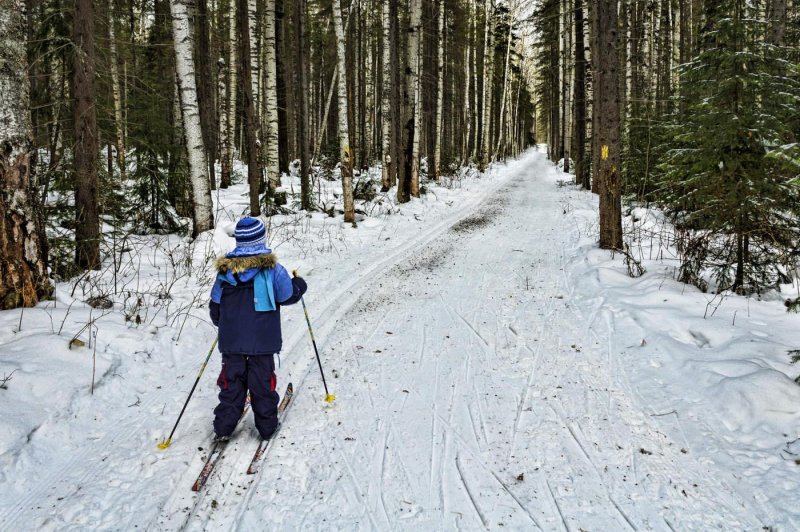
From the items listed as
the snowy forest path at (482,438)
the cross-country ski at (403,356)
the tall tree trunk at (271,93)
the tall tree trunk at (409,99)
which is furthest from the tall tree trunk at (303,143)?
the snowy forest path at (482,438)

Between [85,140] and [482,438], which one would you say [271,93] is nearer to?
[85,140]

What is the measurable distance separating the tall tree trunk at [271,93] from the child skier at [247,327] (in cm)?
980

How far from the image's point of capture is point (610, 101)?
8.80 m

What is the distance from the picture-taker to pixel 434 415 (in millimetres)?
4105

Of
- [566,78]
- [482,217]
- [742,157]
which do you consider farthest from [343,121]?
[566,78]

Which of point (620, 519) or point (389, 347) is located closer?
point (620, 519)

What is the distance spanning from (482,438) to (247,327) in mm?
2093

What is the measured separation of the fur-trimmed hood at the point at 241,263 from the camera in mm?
3748

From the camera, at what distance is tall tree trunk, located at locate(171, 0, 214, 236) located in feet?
29.1

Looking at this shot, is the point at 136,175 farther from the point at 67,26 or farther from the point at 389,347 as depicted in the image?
the point at 389,347

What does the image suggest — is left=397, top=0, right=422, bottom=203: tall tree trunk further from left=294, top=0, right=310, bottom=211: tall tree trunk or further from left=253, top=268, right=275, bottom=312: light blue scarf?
left=253, top=268, right=275, bottom=312: light blue scarf

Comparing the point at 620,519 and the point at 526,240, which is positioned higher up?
the point at 526,240

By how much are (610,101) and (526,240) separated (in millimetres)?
3522

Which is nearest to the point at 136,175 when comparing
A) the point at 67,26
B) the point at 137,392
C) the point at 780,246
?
the point at 67,26
